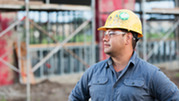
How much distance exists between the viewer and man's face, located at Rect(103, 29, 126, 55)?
7.76 feet

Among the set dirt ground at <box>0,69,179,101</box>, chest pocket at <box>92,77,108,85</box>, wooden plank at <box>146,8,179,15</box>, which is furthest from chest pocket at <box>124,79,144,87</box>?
wooden plank at <box>146,8,179,15</box>

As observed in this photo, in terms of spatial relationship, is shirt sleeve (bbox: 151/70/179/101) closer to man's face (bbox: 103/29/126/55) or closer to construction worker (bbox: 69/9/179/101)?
construction worker (bbox: 69/9/179/101)

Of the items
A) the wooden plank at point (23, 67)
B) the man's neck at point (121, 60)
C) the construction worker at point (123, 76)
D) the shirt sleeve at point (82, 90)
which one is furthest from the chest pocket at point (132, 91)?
the wooden plank at point (23, 67)

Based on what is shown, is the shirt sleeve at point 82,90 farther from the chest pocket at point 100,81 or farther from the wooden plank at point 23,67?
the wooden plank at point 23,67

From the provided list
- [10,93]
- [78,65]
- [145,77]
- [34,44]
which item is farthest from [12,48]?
[145,77]

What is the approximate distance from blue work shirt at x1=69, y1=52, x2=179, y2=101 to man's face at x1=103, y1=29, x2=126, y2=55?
11 cm

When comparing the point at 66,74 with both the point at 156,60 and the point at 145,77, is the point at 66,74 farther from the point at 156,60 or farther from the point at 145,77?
the point at 145,77

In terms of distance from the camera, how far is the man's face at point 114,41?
7.76 ft

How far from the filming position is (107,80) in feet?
7.54

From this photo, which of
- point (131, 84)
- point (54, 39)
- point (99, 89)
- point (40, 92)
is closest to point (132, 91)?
point (131, 84)

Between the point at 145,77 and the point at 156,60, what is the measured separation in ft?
34.2

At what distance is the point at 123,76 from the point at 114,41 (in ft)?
1.00

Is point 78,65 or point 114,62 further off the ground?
point 114,62

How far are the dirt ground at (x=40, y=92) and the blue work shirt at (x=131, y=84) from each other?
5.63 m
